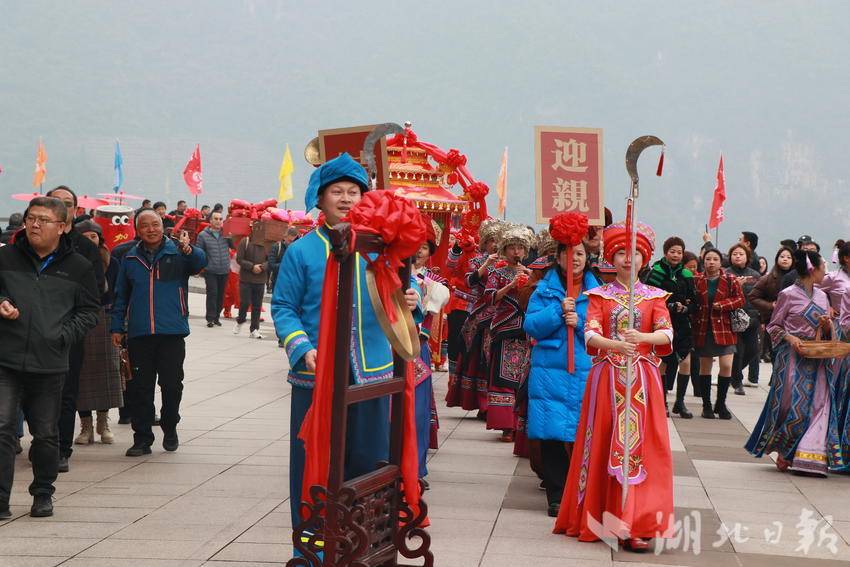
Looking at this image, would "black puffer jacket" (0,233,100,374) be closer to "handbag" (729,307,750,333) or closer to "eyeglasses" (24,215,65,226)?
"eyeglasses" (24,215,65,226)

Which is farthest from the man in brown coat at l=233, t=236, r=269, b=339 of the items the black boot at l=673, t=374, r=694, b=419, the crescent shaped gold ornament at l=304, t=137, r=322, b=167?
the crescent shaped gold ornament at l=304, t=137, r=322, b=167

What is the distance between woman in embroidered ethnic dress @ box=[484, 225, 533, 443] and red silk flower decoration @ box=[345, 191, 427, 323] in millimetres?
4730

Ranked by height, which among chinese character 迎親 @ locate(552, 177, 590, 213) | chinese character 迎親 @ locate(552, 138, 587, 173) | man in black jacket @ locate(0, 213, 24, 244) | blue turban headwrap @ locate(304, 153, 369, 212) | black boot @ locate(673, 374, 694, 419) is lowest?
black boot @ locate(673, 374, 694, 419)

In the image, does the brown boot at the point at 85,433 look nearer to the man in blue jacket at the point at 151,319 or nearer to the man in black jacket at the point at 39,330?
the man in blue jacket at the point at 151,319

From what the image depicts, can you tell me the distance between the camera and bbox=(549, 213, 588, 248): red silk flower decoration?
682 cm

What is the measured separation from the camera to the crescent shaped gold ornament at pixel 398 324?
181 inches

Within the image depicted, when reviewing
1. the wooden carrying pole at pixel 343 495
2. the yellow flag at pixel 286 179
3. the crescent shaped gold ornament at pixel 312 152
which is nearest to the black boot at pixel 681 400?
the crescent shaped gold ornament at pixel 312 152

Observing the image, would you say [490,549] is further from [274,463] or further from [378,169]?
[274,463]

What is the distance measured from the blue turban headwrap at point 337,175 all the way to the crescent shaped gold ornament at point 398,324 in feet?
2.22

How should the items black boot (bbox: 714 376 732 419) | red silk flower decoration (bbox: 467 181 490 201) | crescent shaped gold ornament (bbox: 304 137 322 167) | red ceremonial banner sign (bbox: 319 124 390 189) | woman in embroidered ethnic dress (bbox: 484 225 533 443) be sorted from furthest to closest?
black boot (bbox: 714 376 732 419) → woman in embroidered ethnic dress (bbox: 484 225 533 443) → red silk flower decoration (bbox: 467 181 490 201) → crescent shaped gold ornament (bbox: 304 137 322 167) → red ceremonial banner sign (bbox: 319 124 390 189)

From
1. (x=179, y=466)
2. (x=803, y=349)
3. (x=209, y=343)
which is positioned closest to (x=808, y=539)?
(x=803, y=349)

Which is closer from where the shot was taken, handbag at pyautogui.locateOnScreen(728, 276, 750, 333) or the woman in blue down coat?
the woman in blue down coat

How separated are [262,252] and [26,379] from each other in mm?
13064

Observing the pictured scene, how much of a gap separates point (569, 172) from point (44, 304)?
336 cm
